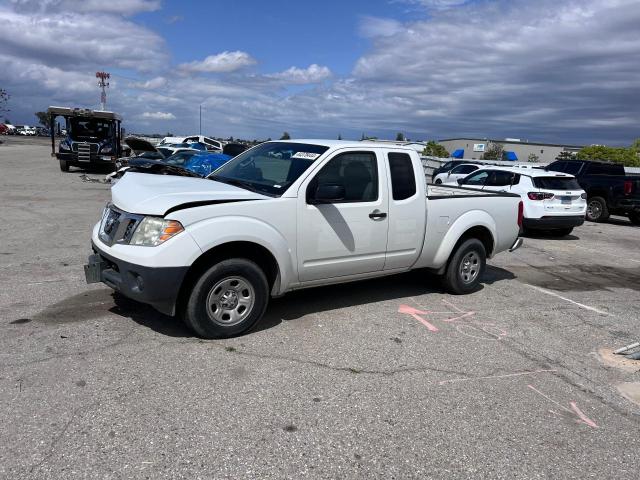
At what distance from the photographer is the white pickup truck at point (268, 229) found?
4316mm

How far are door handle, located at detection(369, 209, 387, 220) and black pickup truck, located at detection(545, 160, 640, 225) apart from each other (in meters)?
13.3

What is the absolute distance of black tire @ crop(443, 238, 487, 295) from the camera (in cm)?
652

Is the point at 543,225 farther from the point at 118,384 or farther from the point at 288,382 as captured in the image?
the point at 118,384

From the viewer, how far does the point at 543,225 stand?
39.0 ft

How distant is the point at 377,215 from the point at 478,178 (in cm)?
907

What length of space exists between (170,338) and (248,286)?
2.70 feet

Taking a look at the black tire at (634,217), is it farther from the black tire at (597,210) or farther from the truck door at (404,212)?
the truck door at (404,212)

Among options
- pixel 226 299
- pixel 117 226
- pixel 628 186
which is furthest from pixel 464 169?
pixel 117 226

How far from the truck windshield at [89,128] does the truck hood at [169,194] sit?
2030 cm

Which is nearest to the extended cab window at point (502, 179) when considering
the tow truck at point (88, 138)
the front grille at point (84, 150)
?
the tow truck at point (88, 138)

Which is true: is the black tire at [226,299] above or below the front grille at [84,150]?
below

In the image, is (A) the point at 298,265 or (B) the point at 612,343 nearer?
(A) the point at 298,265

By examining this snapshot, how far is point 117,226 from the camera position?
179 inches

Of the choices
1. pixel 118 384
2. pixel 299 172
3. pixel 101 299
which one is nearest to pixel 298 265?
pixel 299 172
